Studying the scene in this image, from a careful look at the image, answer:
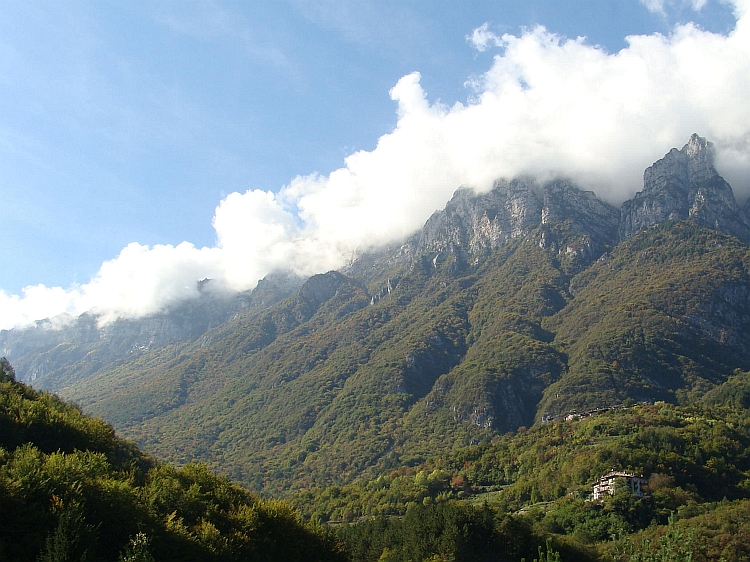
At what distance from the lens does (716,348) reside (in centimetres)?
19850

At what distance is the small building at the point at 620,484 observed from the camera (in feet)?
319

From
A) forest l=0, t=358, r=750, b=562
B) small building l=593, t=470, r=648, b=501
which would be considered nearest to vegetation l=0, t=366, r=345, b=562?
forest l=0, t=358, r=750, b=562

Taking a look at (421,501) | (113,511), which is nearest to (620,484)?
(421,501)

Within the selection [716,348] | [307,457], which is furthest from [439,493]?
[716,348]

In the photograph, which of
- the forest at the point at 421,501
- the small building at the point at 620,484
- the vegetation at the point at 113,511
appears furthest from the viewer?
the small building at the point at 620,484

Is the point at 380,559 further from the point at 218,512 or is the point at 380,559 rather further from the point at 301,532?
the point at 218,512

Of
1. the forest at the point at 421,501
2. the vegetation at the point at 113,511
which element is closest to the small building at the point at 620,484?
the forest at the point at 421,501

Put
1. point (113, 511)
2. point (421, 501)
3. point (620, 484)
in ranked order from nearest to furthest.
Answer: point (113, 511)
point (620, 484)
point (421, 501)

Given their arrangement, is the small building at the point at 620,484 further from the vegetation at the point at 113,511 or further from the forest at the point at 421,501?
A: the vegetation at the point at 113,511

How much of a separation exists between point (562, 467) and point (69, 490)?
105 metres

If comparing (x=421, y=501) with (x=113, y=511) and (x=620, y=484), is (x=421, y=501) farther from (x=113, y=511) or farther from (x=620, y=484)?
(x=113, y=511)

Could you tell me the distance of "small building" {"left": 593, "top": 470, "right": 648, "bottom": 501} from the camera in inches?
3826

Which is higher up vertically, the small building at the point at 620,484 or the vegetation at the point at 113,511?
the vegetation at the point at 113,511

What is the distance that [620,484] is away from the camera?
9762cm
